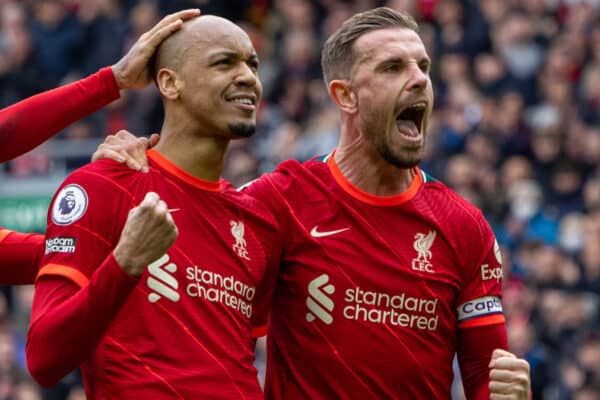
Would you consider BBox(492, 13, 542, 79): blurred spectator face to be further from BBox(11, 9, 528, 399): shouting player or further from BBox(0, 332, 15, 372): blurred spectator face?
BBox(11, 9, 528, 399): shouting player

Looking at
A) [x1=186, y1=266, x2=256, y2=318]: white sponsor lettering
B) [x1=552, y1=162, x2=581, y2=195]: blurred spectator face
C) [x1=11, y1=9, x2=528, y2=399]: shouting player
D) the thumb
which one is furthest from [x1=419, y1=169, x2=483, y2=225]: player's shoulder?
[x1=552, y1=162, x2=581, y2=195]: blurred spectator face

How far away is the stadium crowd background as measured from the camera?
503 inches

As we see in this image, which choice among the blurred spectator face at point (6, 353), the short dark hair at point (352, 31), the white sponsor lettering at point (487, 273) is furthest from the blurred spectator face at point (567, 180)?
the white sponsor lettering at point (487, 273)

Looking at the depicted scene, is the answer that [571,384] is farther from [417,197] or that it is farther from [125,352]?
[125,352]

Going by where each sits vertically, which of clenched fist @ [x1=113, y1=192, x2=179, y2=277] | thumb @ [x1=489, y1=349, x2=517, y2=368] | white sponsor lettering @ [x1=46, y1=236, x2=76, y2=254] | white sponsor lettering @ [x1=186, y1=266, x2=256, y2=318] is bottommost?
thumb @ [x1=489, y1=349, x2=517, y2=368]

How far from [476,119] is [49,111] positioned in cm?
903

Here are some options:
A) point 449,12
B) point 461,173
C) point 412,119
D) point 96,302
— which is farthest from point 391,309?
point 449,12

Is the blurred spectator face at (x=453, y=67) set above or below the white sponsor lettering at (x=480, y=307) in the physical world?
above

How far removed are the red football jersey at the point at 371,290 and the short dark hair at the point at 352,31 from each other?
560 millimetres

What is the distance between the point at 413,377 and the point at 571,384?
554 centimetres

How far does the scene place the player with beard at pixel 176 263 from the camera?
565 centimetres

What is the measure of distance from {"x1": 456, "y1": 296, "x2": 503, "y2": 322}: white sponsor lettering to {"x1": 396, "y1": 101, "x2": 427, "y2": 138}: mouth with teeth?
2.73ft

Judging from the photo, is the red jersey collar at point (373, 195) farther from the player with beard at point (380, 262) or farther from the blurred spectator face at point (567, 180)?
the blurred spectator face at point (567, 180)

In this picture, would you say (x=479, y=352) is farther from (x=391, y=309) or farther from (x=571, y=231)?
(x=571, y=231)
